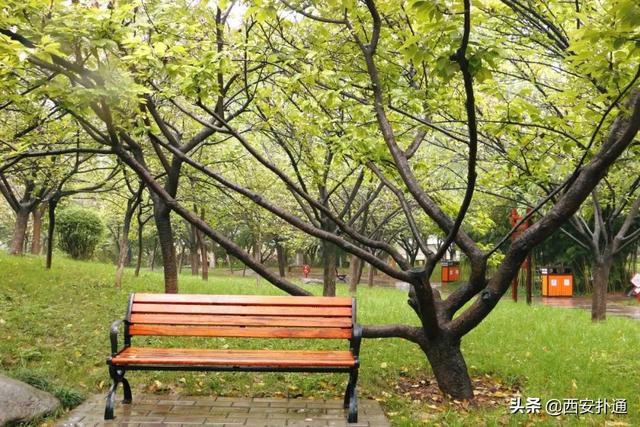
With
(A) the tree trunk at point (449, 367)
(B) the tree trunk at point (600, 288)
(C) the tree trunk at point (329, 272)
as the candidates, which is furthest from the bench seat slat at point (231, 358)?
(B) the tree trunk at point (600, 288)

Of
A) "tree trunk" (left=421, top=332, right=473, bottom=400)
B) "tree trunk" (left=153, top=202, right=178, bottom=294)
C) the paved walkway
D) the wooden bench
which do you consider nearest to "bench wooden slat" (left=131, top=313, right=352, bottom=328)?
the wooden bench

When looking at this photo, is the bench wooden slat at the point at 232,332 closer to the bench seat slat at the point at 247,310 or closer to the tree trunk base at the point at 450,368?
the bench seat slat at the point at 247,310

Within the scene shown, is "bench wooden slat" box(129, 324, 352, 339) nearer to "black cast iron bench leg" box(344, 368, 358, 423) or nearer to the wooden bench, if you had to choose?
the wooden bench

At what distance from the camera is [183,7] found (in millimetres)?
7359

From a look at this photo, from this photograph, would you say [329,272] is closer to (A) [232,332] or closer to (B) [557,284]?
(A) [232,332]

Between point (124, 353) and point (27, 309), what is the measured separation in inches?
166

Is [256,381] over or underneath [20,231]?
underneath

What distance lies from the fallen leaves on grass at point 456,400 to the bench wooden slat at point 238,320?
100 cm

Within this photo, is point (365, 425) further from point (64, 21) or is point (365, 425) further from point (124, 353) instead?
point (64, 21)

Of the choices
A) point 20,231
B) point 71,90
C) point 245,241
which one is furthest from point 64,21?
point 245,241

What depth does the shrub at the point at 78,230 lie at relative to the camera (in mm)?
21969

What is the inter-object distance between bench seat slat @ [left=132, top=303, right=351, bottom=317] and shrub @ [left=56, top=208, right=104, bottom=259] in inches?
713

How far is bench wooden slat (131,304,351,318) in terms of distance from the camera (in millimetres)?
5387

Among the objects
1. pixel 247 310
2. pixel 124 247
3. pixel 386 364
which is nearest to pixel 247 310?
pixel 247 310
